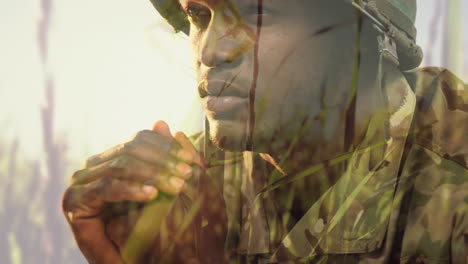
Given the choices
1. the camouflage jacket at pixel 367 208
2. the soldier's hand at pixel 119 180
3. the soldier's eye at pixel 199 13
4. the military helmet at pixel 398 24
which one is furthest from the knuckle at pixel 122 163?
the military helmet at pixel 398 24

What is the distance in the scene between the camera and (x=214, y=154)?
168 cm

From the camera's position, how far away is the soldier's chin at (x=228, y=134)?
1286 millimetres

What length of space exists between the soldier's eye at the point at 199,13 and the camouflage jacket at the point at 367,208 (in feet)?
1.34

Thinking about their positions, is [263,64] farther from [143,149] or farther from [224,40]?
[143,149]

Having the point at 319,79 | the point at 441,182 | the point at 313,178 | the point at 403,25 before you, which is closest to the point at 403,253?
the point at 441,182

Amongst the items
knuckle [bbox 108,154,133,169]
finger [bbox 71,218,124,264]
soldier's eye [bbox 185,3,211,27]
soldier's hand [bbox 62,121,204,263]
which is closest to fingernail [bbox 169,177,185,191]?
soldier's hand [bbox 62,121,204,263]

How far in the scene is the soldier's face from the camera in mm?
1271

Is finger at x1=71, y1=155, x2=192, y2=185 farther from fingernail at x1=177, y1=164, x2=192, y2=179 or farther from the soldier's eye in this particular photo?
the soldier's eye

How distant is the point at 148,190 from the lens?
1.33 meters

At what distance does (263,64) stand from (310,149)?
27 centimetres

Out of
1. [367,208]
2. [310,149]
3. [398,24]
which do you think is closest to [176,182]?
[310,149]

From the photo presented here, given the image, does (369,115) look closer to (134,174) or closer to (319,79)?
(319,79)

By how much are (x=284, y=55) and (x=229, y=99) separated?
0.55 ft

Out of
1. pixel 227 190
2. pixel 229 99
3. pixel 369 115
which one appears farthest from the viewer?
pixel 227 190
